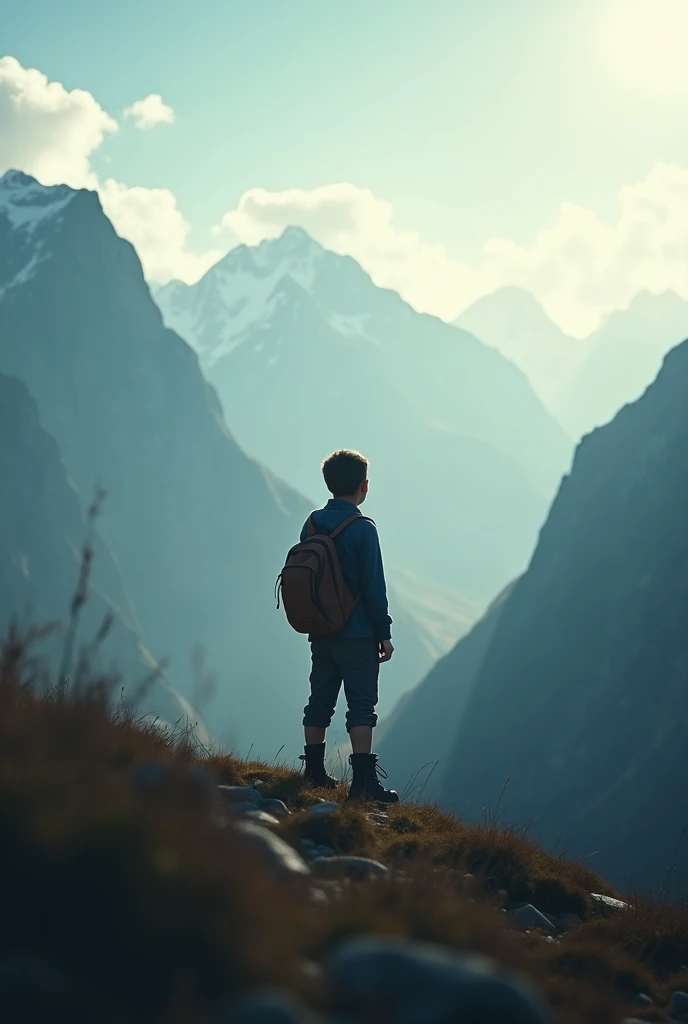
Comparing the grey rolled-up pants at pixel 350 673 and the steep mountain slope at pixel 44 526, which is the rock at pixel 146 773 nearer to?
the grey rolled-up pants at pixel 350 673

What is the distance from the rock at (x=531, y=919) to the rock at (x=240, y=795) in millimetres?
1938

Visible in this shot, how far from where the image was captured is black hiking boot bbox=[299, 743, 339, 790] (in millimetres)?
8719

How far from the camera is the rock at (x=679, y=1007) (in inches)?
225

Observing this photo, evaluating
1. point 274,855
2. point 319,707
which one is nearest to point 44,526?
point 319,707

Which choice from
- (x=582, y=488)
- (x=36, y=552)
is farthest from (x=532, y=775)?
(x=36, y=552)

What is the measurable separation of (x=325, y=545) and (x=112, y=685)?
11.9ft

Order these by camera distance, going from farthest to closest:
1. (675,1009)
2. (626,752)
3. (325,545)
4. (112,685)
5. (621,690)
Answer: (621,690) < (626,752) < (325,545) < (675,1009) < (112,685)

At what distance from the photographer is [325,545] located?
27.6 feet

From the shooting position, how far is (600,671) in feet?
500

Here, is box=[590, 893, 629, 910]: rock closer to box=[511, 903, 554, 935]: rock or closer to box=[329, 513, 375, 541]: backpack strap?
box=[511, 903, 554, 935]: rock

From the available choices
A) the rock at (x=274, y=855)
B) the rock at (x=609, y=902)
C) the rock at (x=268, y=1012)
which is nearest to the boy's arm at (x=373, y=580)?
the rock at (x=609, y=902)

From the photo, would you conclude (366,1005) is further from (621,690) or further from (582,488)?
(582,488)

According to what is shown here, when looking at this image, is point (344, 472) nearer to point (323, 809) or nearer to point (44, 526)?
point (323, 809)

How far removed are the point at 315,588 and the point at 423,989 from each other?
5.48m
